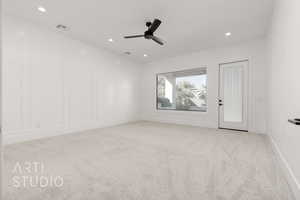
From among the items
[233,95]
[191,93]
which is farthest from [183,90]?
[233,95]

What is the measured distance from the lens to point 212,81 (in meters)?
5.18

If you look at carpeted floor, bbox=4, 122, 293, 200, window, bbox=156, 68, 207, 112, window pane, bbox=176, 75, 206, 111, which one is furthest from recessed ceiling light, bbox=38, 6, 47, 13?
window pane, bbox=176, 75, 206, 111

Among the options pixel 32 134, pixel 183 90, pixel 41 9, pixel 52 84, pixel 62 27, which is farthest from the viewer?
pixel 183 90

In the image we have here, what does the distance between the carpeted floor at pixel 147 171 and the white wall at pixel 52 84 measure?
69 centimetres

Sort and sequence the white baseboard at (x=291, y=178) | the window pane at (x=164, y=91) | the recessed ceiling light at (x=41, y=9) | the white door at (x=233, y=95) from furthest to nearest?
the window pane at (x=164, y=91), the white door at (x=233, y=95), the recessed ceiling light at (x=41, y=9), the white baseboard at (x=291, y=178)

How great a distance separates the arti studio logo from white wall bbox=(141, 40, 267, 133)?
474 centimetres

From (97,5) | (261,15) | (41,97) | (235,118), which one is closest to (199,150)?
(235,118)

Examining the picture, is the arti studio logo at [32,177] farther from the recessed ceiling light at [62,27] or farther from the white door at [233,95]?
the white door at [233,95]

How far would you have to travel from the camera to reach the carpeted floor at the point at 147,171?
5.08ft

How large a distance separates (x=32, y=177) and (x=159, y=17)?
3.64 metres

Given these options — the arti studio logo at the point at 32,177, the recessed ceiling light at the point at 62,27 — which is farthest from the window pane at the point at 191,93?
the arti studio logo at the point at 32,177

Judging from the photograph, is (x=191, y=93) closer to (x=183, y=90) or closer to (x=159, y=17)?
(x=183, y=90)

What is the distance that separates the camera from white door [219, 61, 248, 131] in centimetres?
458

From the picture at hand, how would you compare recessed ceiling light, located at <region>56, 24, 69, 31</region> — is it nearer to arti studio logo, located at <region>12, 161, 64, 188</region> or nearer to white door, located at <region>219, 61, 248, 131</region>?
arti studio logo, located at <region>12, 161, 64, 188</region>
